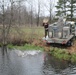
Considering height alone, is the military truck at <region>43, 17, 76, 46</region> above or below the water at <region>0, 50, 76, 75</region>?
above

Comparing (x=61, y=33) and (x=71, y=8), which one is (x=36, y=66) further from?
(x=71, y=8)

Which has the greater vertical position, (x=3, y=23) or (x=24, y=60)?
(x=3, y=23)

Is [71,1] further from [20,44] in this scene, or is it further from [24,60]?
[24,60]

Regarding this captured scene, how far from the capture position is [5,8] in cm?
3250

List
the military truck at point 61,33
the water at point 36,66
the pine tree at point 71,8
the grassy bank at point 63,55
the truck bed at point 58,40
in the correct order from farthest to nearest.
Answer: the pine tree at point 71,8 → the military truck at point 61,33 → the truck bed at point 58,40 → the grassy bank at point 63,55 → the water at point 36,66

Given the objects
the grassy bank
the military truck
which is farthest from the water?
the military truck

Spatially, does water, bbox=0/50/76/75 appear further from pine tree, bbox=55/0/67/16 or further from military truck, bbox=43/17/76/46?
pine tree, bbox=55/0/67/16

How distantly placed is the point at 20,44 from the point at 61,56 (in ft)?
31.2

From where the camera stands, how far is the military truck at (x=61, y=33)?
1041 inches

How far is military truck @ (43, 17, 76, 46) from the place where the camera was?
86.8 feet

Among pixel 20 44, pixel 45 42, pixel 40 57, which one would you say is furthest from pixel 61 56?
pixel 20 44

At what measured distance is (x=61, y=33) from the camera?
2658 centimetres

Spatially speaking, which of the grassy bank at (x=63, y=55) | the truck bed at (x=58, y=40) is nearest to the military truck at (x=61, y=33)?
the truck bed at (x=58, y=40)

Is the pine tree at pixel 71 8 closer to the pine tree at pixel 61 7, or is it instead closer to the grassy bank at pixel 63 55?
the pine tree at pixel 61 7
